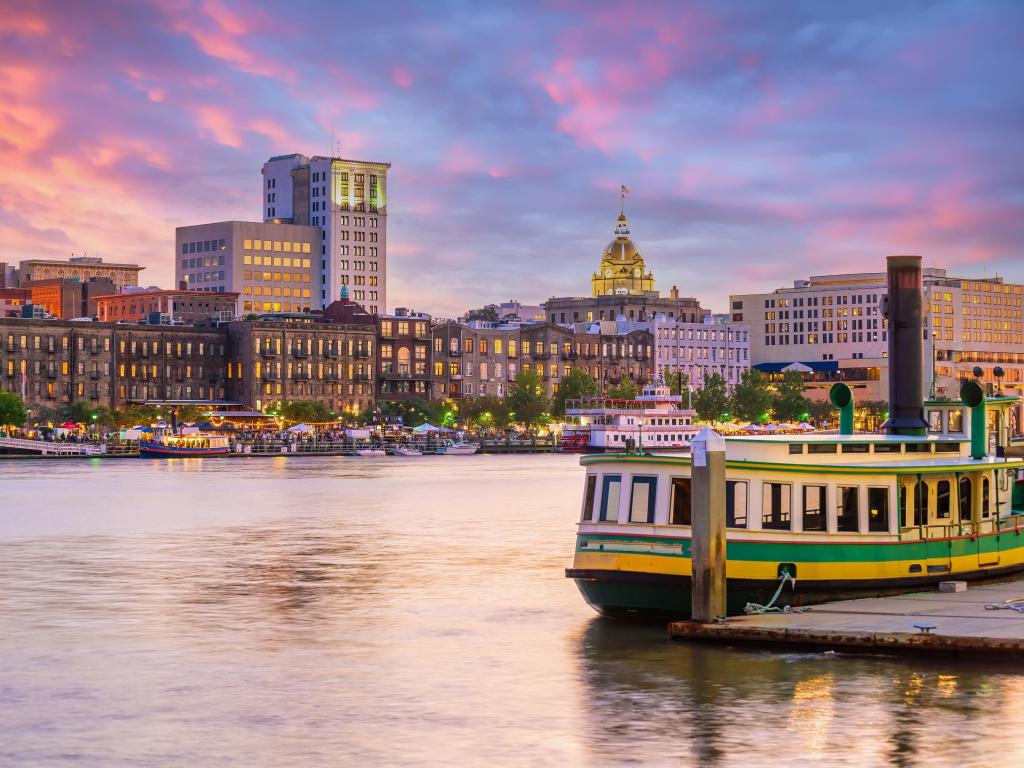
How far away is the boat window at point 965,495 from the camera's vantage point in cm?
4606

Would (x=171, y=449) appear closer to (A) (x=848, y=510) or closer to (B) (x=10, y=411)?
(B) (x=10, y=411)

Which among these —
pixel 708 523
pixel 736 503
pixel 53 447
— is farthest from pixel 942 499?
pixel 53 447

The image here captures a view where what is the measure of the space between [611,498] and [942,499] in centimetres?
1004

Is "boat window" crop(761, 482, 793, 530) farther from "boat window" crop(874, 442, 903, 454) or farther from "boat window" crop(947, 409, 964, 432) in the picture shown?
"boat window" crop(947, 409, 964, 432)

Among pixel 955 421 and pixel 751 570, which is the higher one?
pixel 955 421

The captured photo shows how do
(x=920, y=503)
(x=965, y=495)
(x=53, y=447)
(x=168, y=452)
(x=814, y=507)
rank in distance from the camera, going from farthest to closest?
1. (x=168, y=452)
2. (x=53, y=447)
3. (x=965, y=495)
4. (x=920, y=503)
5. (x=814, y=507)

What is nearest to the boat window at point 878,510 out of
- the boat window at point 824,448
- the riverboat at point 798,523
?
the riverboat at point 798,523

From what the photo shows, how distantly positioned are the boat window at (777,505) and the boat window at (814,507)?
0.50m

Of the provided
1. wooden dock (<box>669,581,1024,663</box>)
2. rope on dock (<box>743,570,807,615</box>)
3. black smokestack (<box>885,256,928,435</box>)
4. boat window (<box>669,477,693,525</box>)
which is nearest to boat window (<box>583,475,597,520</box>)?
boat window (<box>669,477,693,525</box>)

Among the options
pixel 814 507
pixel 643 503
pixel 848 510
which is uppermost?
pixel 643 503

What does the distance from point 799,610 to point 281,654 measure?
13565 millimetres

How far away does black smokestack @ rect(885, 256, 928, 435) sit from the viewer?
51625 mm

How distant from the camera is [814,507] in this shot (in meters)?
42.1

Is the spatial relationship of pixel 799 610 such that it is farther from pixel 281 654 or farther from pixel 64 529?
pixel 64 529
